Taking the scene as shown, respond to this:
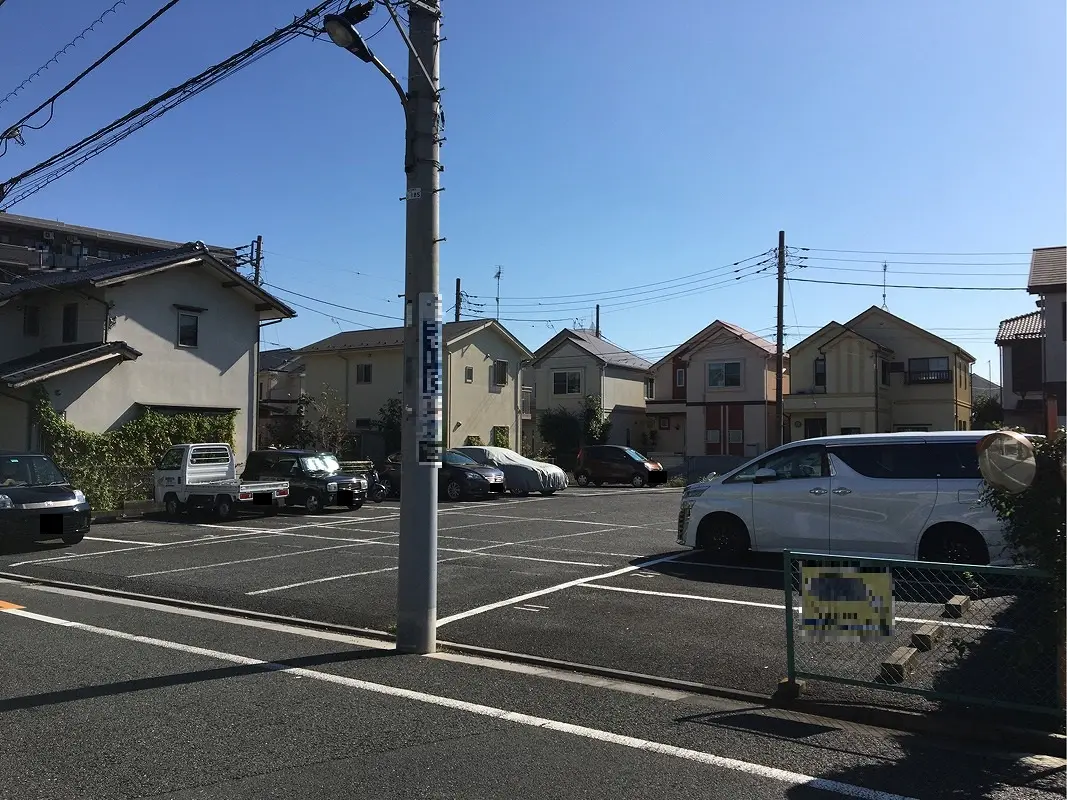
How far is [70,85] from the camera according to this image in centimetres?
1162

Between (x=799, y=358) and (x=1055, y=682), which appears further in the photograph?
(x=799, y=358)

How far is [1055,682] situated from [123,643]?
289 inches

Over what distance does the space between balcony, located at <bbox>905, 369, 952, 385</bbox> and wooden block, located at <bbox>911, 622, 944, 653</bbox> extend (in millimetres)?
36963

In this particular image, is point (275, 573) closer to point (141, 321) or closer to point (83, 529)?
point (83, 529)

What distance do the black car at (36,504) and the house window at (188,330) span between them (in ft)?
32.5

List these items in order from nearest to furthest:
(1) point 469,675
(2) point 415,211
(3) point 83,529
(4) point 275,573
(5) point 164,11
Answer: (1) point 469,675
(2) point 415,211
(5) point 164,11
(4) point 275,573
(3) point 83,529

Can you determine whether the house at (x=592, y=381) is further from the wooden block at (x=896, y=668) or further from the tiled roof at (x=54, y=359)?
the wooden block at (x=896, y=668)

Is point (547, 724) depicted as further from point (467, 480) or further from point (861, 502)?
point (467, 480)

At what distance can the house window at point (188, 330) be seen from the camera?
965 inches

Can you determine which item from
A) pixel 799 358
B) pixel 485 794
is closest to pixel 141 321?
pixel 485 794

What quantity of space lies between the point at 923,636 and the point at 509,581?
202 inches

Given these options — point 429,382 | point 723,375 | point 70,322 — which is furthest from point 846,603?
point 723,375

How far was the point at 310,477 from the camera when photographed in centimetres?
2012

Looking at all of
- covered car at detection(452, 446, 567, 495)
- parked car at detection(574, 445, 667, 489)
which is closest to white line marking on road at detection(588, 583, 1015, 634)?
covered car at detection(452, 446, 567, 495)
